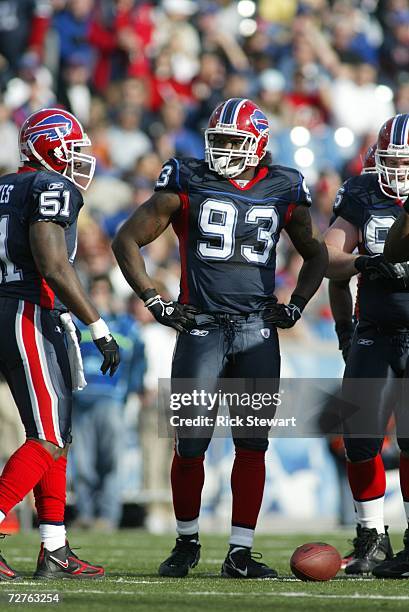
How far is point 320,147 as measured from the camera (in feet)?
46.5

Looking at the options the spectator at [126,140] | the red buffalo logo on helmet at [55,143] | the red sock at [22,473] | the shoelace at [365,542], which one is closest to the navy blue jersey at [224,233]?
the red buffalo logo on helmet at [55,143]

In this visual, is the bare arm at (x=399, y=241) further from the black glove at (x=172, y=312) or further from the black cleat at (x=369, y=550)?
the black cleat at (x=369, y=550)

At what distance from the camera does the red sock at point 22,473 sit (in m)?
5.38

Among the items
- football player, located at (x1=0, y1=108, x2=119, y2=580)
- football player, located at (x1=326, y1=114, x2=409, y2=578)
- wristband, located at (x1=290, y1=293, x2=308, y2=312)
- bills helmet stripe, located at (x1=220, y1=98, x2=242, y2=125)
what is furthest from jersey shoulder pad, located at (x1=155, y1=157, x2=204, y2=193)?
football player, located at (x1=326, y1=114, x2=409, y2=578)

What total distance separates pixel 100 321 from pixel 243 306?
78cm

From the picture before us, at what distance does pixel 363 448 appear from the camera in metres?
6.21

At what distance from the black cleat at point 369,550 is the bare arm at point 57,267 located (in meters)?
1.89

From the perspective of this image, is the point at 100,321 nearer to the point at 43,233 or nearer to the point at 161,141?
the point at 43,233

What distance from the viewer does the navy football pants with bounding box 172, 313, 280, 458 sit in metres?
5.88

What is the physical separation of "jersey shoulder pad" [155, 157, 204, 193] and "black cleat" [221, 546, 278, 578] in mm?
1740

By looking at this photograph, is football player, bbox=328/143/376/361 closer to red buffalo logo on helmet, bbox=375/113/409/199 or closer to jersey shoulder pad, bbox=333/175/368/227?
jersey shoulder pad, bbox=333/175/368/227

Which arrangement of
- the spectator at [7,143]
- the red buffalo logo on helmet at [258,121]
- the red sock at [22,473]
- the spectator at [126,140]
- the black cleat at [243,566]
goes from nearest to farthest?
the red sock at [22,473]
the black cleat at [243,566]
the red buffalo logo on helmet at [258,121]
the spectator at [7,143]
the spectator at [126,140]

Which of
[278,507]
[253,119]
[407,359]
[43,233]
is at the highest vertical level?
[253,119]

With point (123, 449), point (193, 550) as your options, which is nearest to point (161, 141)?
point (123, 449)
